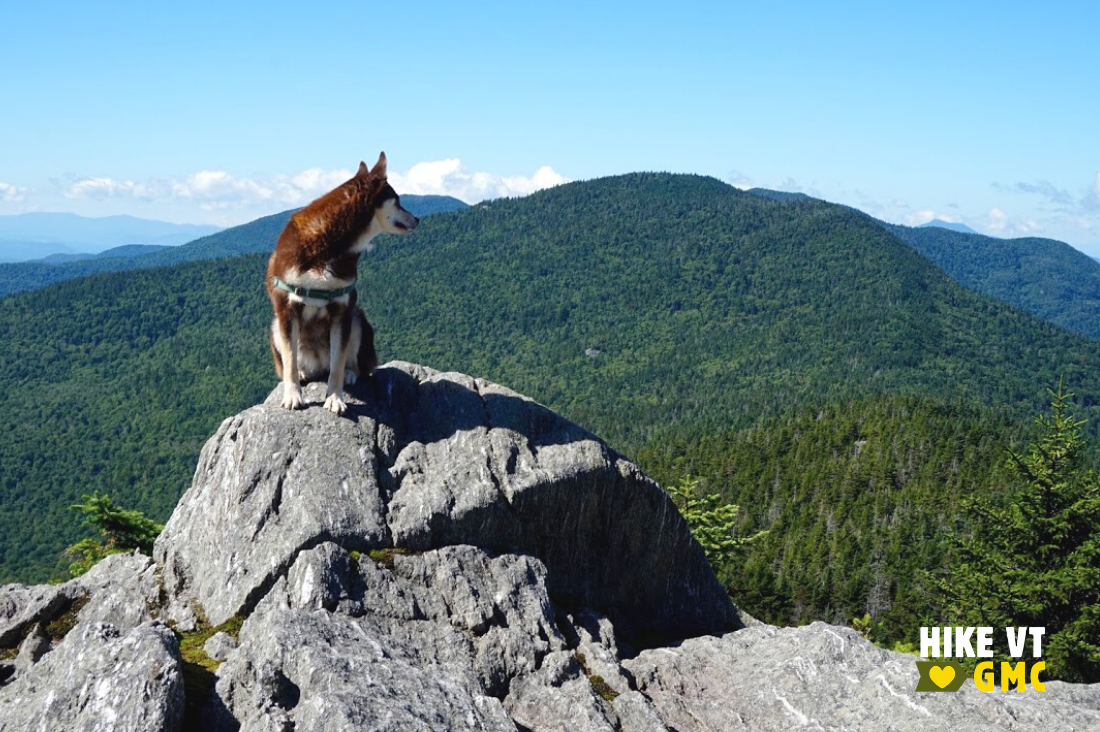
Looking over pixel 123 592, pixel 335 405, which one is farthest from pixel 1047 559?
pixel 123 592

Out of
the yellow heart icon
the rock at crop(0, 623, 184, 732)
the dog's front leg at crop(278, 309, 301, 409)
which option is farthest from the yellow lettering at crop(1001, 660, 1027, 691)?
the dog's front leg at crop(278, 309, 301, 409)

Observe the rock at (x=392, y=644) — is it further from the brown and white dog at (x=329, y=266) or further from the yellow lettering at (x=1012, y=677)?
the yellow lettering at (x=1012, y=677)

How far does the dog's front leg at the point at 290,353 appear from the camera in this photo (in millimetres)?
11344

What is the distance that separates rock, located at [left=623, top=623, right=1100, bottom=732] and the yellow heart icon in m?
0.16

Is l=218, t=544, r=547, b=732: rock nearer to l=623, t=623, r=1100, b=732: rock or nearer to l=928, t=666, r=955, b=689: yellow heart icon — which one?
l=623, t=623, r=1100, b=732: rock

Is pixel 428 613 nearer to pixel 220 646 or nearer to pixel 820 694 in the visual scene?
pixel 220 646

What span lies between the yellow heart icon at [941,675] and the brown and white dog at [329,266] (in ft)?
25.7

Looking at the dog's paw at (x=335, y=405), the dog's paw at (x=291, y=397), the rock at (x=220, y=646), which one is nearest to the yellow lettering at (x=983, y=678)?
the rock at (x=220, y=646)

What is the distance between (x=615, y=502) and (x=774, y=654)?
3011 mm

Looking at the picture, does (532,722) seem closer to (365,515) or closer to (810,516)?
(365,515)

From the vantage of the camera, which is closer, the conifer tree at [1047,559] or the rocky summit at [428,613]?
the rocky summit at [428,613]

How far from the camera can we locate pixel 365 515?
9.95 meters

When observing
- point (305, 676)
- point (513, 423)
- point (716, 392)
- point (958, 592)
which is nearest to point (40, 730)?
point (305, 676)

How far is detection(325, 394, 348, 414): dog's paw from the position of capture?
439 inches
